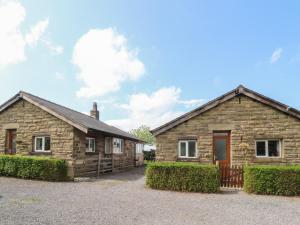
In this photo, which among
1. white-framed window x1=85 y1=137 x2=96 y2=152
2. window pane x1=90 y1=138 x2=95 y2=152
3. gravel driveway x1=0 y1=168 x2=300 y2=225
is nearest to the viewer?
gravel driveway x1=0 y1=168 x2=300 y2=225

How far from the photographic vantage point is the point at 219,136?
15.9 metres

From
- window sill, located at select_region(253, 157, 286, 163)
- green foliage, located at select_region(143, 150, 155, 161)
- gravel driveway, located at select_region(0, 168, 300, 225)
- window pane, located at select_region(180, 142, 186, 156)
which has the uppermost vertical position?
window pane, located at select_region(180, 142, 186, 156)

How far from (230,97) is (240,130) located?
6.66 feet

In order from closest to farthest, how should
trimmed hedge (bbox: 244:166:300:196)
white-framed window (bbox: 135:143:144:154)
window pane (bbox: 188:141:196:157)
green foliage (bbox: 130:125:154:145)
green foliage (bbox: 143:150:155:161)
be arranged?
trimmed hedge (bbox: 244:166:300:196), window pane (bbox: 188:141:196:157), white-framed window (bbox: 135:143:144:154), green foliage (bbox: 143:150:155:161), green foliage (bbox: 130:125:154:145)

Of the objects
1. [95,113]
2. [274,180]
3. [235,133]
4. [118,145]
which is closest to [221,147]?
[235,133]

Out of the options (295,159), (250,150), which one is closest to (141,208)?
(250,150)

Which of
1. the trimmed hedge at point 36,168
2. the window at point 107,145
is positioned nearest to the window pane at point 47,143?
the trimmed hedge at point 36,168

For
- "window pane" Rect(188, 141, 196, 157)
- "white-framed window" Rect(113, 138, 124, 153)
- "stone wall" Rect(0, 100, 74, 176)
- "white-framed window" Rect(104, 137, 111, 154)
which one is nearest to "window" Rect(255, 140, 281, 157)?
"window pane" Rect(188, 141, 196, 157)

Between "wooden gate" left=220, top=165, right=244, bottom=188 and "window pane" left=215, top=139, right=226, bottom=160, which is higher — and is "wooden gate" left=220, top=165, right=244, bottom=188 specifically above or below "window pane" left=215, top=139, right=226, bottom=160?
below

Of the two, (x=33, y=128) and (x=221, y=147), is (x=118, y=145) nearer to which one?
(x=33, y=128)

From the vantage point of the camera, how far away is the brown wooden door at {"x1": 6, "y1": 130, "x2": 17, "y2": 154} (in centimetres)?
1961

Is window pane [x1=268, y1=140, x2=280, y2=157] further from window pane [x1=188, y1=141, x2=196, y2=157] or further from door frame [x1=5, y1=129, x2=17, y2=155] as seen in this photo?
door frame [x1=5, y1=129, x2=17, y2=155]

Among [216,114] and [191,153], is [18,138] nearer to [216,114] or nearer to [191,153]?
[191,153]

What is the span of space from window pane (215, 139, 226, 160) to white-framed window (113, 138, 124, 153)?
1124cm
